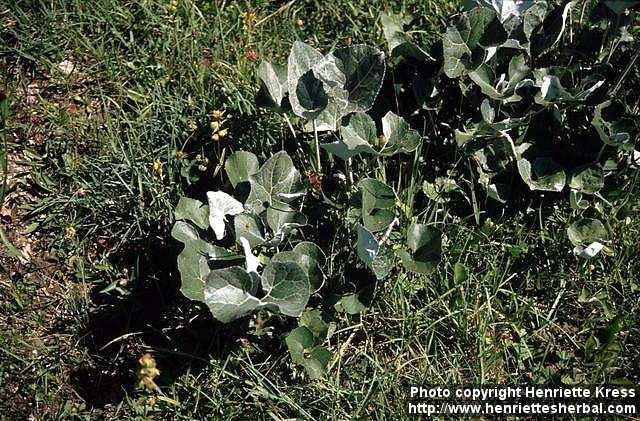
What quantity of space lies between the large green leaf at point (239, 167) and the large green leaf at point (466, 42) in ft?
2.27

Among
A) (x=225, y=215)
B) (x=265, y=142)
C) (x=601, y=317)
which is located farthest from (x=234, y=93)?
(x=601, y=317)

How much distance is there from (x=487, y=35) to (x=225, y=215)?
1.01 metres

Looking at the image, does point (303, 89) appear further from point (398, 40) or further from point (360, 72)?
point (398, 40)

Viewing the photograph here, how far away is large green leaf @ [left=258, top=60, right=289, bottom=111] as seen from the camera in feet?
7.57

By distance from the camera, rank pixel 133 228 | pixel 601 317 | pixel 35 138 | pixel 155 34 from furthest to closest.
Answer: pixel 155 34
pixel 35 138
pixel 133 228
pixel 601 317

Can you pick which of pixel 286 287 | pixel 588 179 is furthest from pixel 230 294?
pixel 588 179

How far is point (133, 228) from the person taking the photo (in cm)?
254

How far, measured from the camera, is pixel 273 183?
2242 millimetres

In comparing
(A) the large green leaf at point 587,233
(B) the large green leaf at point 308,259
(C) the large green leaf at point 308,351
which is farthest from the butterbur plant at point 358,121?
(A) the large green leaf at point 587,233

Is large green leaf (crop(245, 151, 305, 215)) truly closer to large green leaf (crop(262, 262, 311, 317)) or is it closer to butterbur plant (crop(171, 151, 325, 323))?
butterbur plant (crop(171, 151, 325, 323))

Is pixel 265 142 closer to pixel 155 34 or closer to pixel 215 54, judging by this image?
pixel 215 54

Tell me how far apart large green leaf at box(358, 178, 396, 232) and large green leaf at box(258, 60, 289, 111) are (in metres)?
0.38

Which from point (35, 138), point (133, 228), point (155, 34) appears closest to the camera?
point (133, 228)

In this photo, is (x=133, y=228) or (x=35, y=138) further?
(x=35, y=138)
